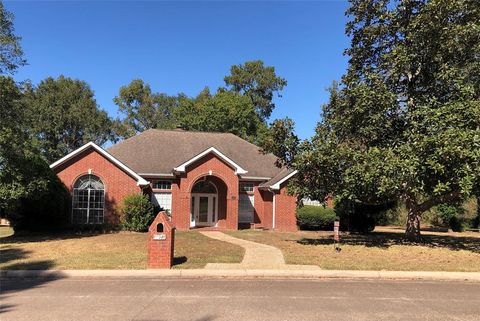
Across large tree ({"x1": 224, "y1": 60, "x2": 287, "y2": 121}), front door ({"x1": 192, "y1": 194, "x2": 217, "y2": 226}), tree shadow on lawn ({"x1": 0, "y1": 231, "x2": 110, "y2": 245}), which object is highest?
large tree ({"x1": 224, "y1": 60, "x2": 287, "y2": 121})

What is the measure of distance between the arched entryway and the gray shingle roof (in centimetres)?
211

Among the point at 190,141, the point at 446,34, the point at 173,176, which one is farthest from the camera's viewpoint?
the point at 190,141

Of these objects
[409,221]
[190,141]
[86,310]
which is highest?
[190,141]

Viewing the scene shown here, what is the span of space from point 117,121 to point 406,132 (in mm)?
49443

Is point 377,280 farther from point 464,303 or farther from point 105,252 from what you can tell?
point 105,252

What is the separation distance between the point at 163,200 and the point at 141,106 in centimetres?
3692

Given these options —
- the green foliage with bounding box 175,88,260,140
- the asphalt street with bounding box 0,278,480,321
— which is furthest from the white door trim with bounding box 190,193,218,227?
the green foliage with bounding box 175,88,260,140

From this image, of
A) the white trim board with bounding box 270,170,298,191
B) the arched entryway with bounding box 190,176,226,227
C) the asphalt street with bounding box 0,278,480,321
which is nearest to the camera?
the asphalt street with bounding box 0,278,480,321

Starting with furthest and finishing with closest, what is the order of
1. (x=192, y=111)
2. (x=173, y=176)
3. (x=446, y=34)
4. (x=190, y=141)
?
1. (x=192, y=111)
2. (x=190, y=141)
3. (x=173, y=176)
4. (x=446, y=34)

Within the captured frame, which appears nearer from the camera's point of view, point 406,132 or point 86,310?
point 86,310

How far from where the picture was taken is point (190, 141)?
110ft

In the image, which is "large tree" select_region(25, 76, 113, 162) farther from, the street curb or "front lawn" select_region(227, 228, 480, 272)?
the street curb

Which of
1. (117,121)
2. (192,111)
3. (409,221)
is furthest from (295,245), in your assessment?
(117,121)

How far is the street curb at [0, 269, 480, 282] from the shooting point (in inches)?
472
